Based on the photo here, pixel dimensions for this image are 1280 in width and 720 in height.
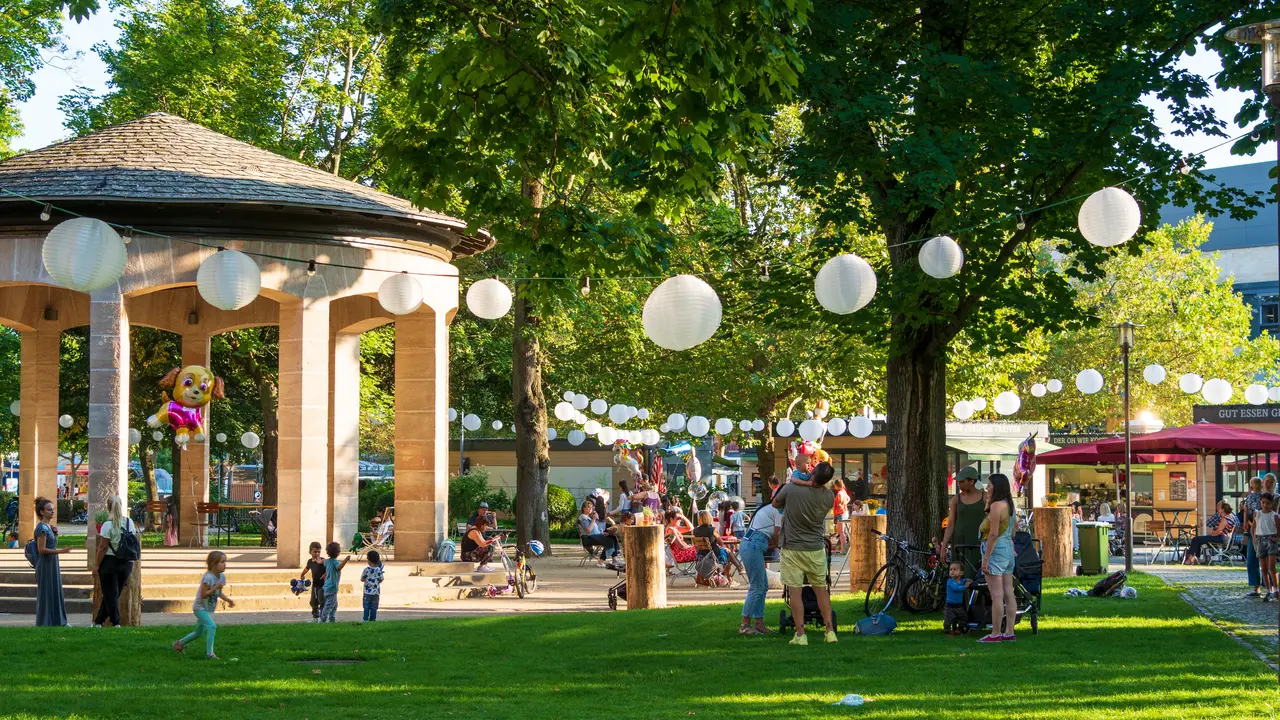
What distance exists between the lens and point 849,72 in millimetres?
12938

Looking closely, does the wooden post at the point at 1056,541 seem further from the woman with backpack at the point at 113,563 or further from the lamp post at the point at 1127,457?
the woman with backpack at the point at 113,563

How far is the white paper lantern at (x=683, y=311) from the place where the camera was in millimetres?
10375

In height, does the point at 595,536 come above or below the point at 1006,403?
below

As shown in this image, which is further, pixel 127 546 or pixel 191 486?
pixel 191 486

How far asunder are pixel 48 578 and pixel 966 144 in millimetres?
11014

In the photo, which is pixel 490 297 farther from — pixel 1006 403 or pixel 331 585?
pixel 1006 403

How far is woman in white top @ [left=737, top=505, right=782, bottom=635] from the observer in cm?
1266

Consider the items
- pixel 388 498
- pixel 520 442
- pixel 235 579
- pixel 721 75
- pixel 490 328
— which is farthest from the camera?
pixel 388 498

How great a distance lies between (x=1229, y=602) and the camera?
15562 millimetres

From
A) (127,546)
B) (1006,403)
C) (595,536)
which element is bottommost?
(595,536)

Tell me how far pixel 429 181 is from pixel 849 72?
432cm

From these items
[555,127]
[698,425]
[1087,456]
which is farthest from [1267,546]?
[698,425]

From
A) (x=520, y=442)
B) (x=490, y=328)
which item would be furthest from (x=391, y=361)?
(x=520, y=442)

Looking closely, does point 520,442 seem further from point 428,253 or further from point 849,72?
point 849,72
